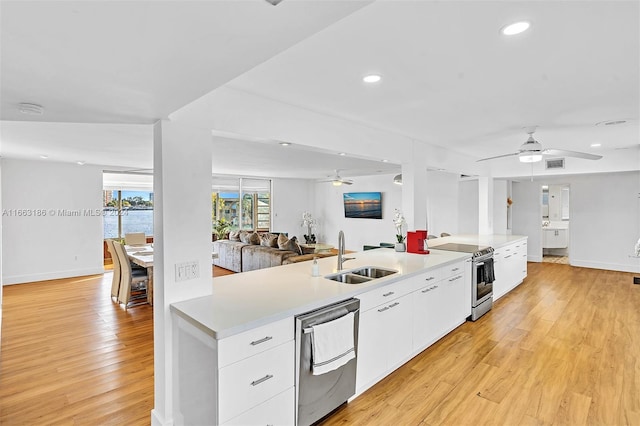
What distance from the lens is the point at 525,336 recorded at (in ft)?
12.0

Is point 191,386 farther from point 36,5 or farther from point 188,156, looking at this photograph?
point 36,5

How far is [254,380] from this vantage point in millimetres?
1786

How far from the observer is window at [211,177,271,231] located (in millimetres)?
9664

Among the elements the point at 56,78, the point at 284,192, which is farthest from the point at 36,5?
the point at 284,192

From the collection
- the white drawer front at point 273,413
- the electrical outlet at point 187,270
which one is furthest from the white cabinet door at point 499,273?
the electrical outlet at point 187,270

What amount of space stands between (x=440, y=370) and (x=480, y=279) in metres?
1.64

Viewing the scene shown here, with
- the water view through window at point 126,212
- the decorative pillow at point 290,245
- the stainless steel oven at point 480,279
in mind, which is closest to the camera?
the stainless steel oven at point 480,279

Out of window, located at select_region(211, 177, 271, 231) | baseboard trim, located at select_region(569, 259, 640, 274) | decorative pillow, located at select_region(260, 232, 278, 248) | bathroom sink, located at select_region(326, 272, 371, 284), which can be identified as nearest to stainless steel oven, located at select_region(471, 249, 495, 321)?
bathroom sink, located at select_region(326, 272, 371, 284)

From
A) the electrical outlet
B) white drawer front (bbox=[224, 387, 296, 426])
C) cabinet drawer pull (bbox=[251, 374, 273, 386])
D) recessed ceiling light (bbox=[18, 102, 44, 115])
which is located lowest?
white drawer front (bbox=[224, 387, 296, 426])

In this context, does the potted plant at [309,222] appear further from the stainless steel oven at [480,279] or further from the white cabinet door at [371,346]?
the white cabinet door at [371,346]

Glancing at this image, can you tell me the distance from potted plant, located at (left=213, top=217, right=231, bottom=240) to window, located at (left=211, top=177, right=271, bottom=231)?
0.20 metres

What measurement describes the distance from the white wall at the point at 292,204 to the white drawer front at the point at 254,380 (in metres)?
8.52

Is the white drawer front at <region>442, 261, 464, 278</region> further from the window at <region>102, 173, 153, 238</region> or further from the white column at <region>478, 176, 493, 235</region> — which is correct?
the window at <region>102, 173, 153, 238</region>

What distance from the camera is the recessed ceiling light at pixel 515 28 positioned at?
1.59m
